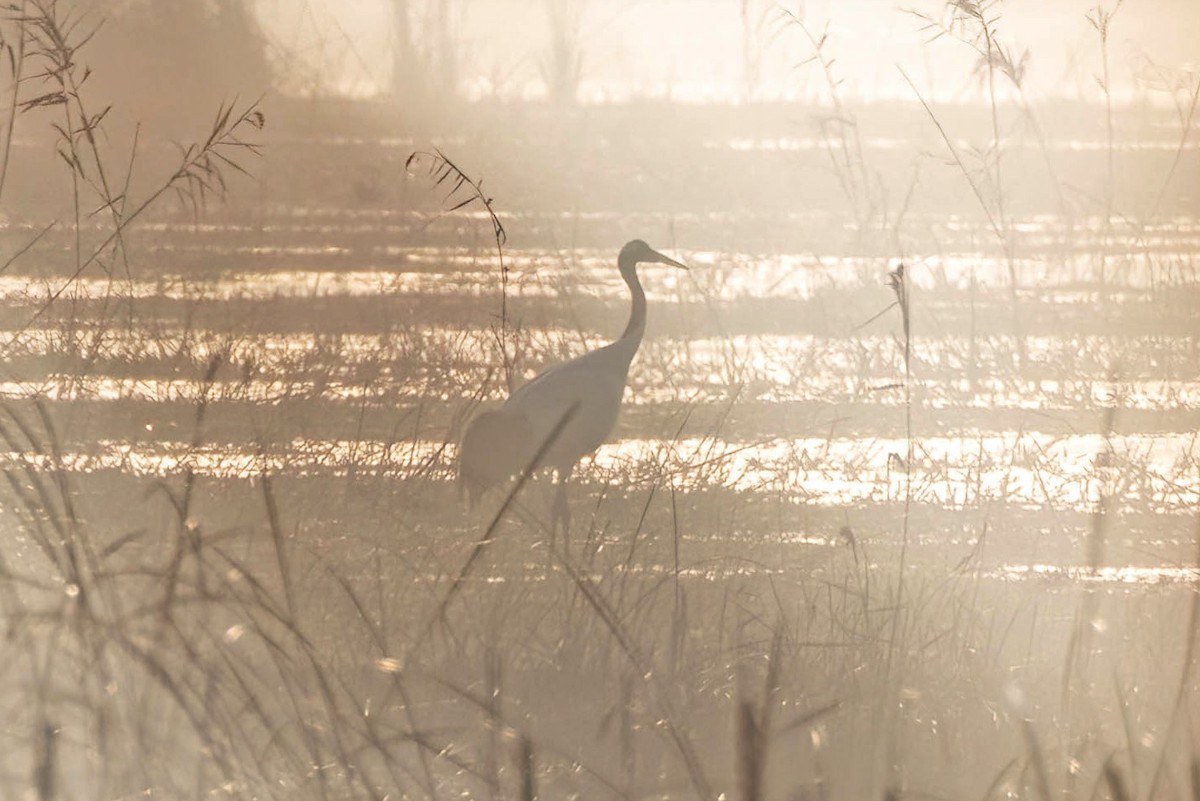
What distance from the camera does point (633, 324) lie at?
12.7 feet

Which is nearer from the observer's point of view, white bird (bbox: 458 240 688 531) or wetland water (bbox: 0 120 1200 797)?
wetland water (bbox: 0 120 1200 797)

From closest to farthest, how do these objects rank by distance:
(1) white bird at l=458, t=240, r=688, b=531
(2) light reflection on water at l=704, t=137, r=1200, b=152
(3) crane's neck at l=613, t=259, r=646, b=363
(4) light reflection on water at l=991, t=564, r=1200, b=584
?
(4) light reflection on water at l=991, t=564, r=1200, b=584 < (1) white bird at l=458, t=240, r=688, b=531 < (3) crane's neck at l=613, t=259, r=646, b=363 < (2) light reflection on water at l=704, t=137, r=1200, b=152

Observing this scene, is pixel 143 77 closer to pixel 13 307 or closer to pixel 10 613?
pixel 13 307

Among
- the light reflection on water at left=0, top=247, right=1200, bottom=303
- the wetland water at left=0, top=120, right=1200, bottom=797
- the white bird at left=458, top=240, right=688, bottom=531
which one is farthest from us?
the light reflection on water at left=0, top=247, right=1200, bottom=303

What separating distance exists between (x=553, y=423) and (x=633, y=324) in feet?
1.72

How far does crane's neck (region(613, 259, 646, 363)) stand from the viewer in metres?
3.69

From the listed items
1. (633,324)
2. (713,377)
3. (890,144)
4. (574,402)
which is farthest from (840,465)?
(890,144)

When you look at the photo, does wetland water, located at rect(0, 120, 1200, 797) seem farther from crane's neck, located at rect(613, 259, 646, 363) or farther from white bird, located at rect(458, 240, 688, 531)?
crane's neck, located at rect(613, 259, 646, 363)

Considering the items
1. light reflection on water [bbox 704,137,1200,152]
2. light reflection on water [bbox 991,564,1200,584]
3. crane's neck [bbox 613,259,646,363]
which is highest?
light reflection on water [bbox 704,137,1200,152]

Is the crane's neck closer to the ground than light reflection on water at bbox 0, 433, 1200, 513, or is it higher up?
higher up

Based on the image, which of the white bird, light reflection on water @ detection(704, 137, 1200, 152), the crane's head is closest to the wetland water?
the white bird

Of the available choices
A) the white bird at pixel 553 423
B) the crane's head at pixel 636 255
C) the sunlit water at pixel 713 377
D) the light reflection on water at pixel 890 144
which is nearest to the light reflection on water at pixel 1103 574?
the sunlit water at pixel 713 377

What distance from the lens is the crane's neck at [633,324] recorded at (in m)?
3.69

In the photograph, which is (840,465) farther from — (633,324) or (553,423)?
(553,423)
